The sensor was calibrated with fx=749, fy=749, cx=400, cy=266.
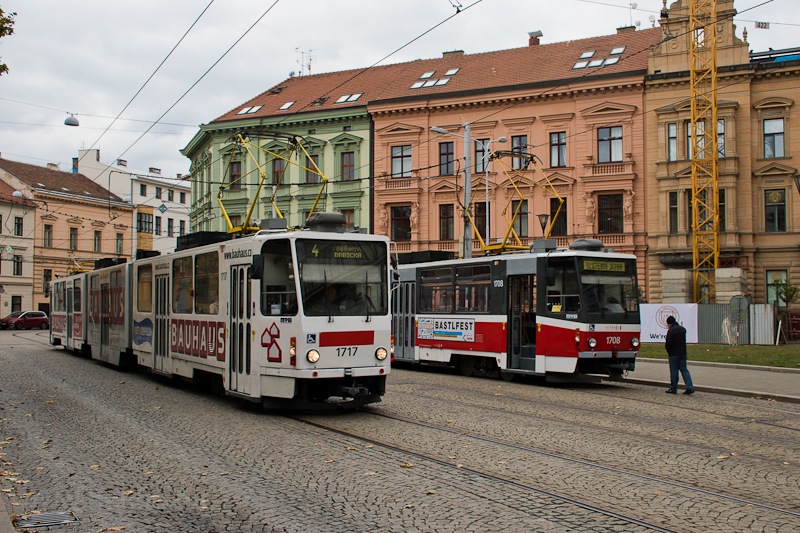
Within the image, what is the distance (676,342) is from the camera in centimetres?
1494

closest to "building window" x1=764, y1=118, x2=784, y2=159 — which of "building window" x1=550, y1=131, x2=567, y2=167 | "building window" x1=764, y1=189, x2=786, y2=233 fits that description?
"building window" x1=764, y1=189, x2=786, y2=233

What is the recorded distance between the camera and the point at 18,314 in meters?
52.8

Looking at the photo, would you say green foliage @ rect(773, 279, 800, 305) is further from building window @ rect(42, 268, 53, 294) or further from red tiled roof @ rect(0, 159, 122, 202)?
red tiled roof @ rect(0, 159, 122, 202)

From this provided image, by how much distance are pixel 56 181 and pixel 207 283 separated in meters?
59.4

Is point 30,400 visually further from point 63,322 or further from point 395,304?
point 63,322

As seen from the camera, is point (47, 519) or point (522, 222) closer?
point (47, 519)

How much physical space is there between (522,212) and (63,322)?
22.5 meters

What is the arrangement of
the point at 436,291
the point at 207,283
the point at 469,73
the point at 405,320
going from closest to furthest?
the point at 207,283, the point at 436,291, the point at 405,320, the point at 469,73

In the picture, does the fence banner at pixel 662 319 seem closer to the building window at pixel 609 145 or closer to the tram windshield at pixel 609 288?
the building window at pixel 609 145

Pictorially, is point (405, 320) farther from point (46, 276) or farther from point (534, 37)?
point (46, 276)

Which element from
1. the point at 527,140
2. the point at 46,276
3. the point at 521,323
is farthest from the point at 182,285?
the point at 46,276

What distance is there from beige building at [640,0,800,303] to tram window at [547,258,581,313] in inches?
806

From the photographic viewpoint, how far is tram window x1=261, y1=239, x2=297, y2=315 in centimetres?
1074

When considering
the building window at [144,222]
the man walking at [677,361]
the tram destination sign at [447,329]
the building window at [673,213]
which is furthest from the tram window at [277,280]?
the building window at [144,222]
